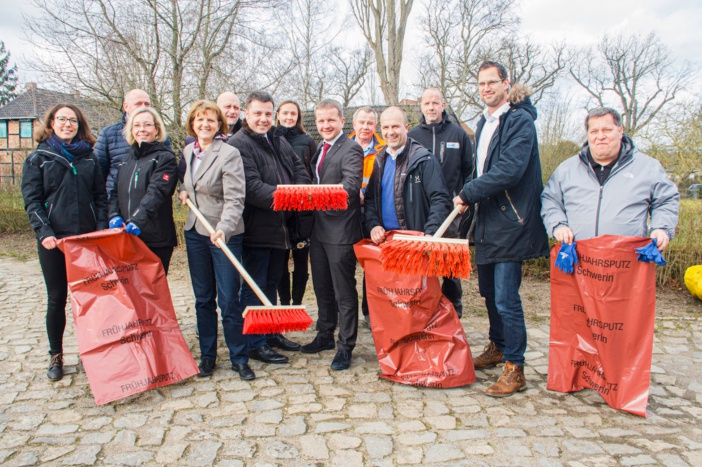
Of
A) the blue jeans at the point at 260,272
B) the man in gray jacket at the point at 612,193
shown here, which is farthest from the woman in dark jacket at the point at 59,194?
the man in gray jacket at the point at 612,193

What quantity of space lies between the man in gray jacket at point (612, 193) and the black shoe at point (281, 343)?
2425mm

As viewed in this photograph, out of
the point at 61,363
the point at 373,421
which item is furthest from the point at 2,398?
the point at 373,421

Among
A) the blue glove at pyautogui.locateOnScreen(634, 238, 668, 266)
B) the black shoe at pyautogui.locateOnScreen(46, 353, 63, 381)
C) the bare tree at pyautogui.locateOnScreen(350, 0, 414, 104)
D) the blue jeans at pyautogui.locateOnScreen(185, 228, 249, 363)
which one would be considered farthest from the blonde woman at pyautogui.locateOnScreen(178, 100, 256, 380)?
the bare tree at pyautogui.locateOnScreen(350, 0, 414, 104)

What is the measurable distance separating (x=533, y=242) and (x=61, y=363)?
3677 millimetres

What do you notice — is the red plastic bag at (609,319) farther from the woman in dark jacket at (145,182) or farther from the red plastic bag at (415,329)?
the woman in dark jacket at (145,182)

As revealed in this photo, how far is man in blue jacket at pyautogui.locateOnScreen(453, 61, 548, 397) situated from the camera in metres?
3.51

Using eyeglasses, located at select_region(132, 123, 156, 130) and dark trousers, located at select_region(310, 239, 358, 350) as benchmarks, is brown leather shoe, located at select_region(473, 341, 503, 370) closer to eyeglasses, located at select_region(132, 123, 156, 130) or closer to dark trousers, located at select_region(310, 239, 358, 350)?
dark trousers, located at select_region(310, 239, 358, 350)

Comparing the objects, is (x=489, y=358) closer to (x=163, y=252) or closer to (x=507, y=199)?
(x=507, y=199)

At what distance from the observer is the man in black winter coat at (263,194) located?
4020 mm

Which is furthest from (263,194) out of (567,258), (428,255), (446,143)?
(567,258)

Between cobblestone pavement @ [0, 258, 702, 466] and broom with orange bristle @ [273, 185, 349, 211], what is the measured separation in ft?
4.36

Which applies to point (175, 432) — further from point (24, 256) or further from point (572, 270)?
point (24, 256)

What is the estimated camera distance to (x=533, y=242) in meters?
3.60

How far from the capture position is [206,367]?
4090mm
